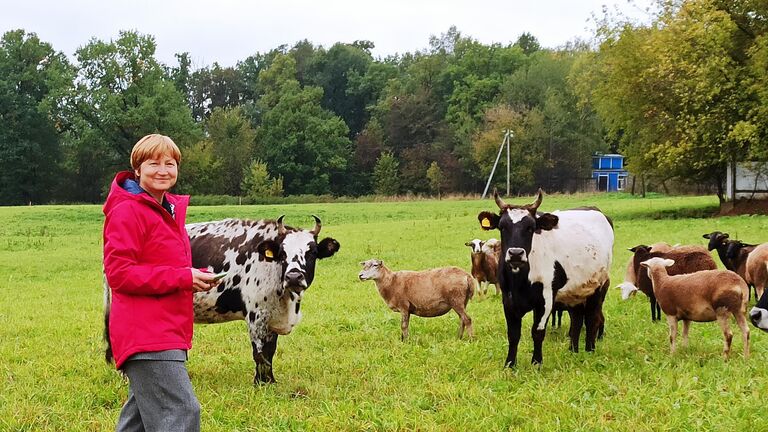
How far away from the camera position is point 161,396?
439cm

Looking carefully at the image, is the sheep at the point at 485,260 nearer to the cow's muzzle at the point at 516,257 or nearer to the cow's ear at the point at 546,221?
the cow's ear at the point at 546,221

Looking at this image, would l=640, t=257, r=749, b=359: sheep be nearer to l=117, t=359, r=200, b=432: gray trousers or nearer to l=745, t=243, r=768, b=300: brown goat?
l=745, t=243, r=768, b=300: brown goat

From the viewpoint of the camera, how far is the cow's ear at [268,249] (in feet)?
24.5

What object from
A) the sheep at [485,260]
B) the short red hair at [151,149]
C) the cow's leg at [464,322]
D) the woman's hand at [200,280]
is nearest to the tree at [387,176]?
the sheep at [485,260]

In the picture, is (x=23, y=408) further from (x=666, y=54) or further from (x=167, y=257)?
(x=666, y=54)

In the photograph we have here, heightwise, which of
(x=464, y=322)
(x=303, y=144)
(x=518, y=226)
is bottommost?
(x=464, y=322)

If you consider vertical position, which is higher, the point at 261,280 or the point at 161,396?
the point at 261,280

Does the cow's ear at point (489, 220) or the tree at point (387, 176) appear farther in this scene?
the tree at point (387, 176)

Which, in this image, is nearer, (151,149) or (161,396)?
Result: (161,396)

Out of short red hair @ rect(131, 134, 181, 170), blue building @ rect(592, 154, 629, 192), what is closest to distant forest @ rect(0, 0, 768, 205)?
blue building @ rect(592, 154, 629, 192)

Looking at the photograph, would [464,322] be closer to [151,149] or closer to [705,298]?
[705,298]

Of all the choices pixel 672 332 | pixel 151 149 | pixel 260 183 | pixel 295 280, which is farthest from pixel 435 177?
pixel 151 149

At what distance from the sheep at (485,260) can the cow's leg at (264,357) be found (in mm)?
6457

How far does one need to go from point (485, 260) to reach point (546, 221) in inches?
201
